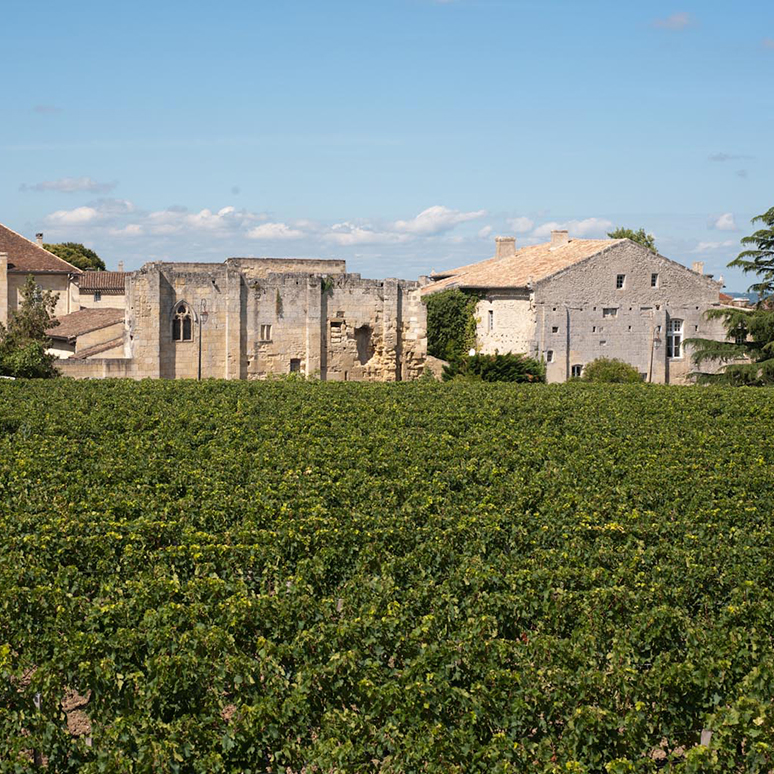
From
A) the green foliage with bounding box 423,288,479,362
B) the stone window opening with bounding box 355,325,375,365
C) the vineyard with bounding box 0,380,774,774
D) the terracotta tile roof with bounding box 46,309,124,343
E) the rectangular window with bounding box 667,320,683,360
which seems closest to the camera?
the vineyard with bounding box 0,380,774,774

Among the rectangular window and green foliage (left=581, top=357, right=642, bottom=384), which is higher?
the rectangular window

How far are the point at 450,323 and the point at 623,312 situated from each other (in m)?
6.73

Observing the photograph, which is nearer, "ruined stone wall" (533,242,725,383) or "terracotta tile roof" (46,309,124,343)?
"ruined stone wall" (533,242,725,383)

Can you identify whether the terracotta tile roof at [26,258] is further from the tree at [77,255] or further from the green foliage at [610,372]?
the green foliage at [610,372]

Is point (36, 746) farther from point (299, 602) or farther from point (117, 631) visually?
point (299, 602)

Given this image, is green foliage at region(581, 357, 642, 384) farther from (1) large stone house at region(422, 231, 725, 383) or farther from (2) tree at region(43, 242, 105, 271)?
(2) tree at region(43, 242, 105, 271)

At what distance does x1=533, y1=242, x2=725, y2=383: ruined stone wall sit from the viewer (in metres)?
37.8

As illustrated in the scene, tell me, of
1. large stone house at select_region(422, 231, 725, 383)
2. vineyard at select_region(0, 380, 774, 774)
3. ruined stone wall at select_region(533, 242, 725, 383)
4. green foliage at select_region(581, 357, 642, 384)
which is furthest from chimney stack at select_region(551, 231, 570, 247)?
vineyard at select_region(0, 380, 774, 774)

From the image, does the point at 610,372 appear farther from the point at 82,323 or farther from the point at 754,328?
the point at 82,323

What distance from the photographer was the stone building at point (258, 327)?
31.0 meters

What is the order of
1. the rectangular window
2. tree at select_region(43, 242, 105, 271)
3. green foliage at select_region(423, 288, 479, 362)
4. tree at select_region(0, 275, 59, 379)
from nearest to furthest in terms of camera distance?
tree at select_region(0, 275, 59, 379), green foliage at select_region(423, 288, 479, 362), the rectangular window, tree at select_region(43, 242, 105, 271)

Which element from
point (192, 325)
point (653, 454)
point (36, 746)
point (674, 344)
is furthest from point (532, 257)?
point (36, 746)

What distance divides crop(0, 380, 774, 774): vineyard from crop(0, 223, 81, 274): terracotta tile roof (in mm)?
34585

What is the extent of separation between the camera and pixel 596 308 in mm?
38719
